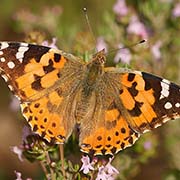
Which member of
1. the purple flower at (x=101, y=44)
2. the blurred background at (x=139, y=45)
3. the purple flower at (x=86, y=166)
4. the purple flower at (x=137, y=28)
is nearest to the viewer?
the purple flower at (x=86, y=166)

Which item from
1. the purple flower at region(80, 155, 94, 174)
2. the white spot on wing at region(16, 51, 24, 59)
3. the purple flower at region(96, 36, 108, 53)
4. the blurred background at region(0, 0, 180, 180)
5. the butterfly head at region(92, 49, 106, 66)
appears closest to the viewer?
the purple flower at region(80, 155, 94, 174)

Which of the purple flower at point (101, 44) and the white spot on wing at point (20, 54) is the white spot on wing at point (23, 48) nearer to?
the white spot on wing at point (20, 54)

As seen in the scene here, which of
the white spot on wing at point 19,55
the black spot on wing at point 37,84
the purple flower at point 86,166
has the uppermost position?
the white spot on wing at point 19,55

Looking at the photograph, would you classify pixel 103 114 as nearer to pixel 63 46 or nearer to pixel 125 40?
pixel 125 40

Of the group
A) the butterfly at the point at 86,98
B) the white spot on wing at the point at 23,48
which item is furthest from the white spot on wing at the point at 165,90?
the white spot on wing at the point at 23,48

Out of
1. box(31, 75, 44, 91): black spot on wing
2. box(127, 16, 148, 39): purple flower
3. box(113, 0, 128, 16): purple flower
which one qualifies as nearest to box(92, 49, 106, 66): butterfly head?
box(31, 75, 44, 91): black spot on wing

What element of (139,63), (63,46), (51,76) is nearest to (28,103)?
(51,76)

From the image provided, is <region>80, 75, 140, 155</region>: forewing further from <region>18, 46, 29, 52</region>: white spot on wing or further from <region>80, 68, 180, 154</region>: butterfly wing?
<region>18, 46, 29, 52</region>: white spot on wing

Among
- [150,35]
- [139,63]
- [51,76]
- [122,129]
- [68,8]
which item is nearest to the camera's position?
[122,129]
